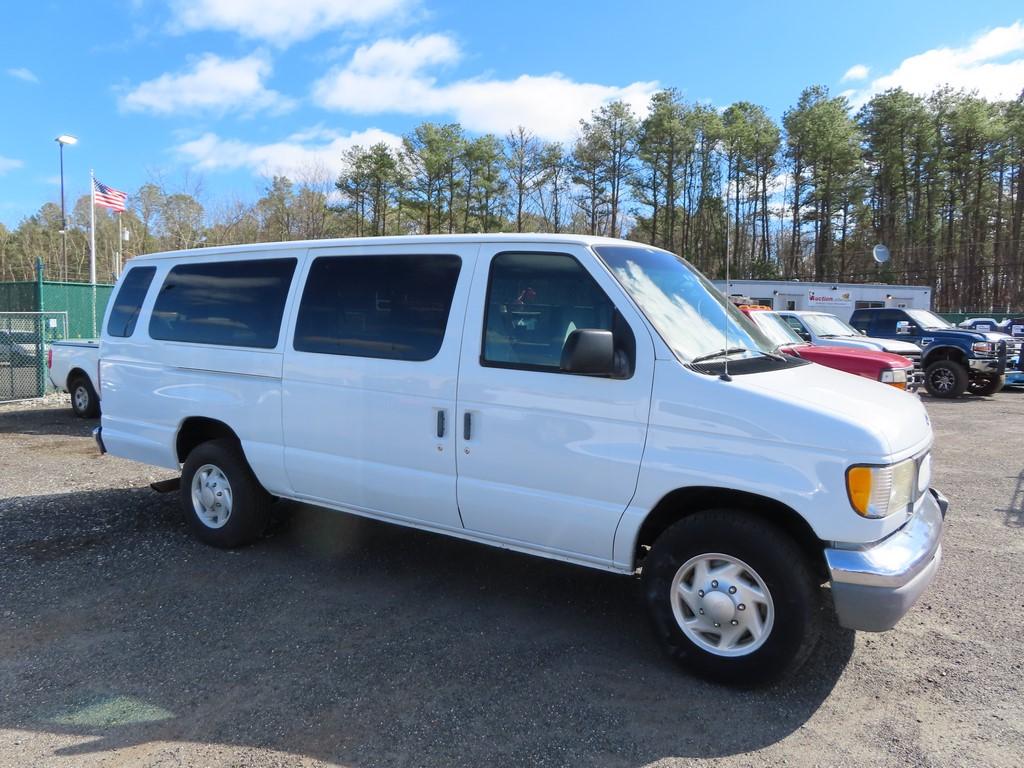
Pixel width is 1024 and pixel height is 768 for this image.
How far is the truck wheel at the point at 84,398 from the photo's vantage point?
11.1 meters

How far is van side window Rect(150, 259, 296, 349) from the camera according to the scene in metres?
4.68

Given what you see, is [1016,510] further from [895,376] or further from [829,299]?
[829,299]

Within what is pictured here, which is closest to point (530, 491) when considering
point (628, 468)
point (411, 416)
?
point (628, 468)

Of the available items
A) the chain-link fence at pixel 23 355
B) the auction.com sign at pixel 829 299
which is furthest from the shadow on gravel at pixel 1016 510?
the auction.com sign at pixel 829 299

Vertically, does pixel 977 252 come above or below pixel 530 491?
above

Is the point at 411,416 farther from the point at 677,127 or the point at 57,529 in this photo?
the point at 677,127

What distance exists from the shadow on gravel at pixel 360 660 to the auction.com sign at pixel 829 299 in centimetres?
2832

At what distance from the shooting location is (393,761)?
2709 mm

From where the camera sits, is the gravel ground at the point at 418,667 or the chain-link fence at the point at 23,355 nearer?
the gravel ground at the point at 418,667

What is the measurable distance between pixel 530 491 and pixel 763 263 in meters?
58.1

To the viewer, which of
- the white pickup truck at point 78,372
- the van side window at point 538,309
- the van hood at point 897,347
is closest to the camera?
the van side window at point 538,309

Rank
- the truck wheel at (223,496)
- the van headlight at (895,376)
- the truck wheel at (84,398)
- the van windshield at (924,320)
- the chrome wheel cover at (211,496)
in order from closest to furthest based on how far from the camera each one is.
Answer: the truck wheel at (223,496)
the chrome wheel cover at (211,496)
the van headlight at (895,376)
the truck wheel at (84,398)
the van windshield at (924,320)

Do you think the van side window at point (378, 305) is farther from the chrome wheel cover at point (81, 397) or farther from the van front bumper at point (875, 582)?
the chrome wheel cover at point (81, 397)

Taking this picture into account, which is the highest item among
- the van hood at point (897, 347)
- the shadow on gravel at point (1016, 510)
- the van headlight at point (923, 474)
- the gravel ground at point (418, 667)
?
the van hood at point (897, 347)
